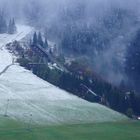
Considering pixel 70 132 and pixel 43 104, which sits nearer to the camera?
pixel 70 132

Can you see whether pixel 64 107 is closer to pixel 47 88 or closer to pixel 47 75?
pixel 47 88

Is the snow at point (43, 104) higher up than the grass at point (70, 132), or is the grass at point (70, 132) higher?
the snow at point (43, 104)

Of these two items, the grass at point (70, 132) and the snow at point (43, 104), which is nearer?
the grass at point (70, 132)

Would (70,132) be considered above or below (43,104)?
below
